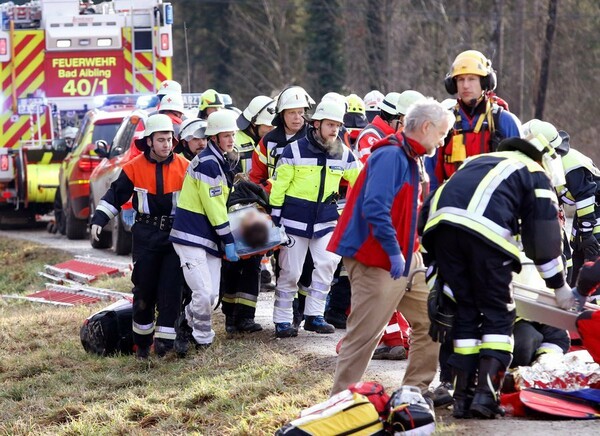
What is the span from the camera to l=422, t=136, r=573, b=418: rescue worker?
7004mm

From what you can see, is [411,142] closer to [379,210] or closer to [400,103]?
[379,210]

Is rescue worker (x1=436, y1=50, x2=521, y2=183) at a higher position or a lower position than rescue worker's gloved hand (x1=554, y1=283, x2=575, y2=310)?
higher

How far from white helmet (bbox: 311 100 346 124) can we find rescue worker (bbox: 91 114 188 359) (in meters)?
1.18

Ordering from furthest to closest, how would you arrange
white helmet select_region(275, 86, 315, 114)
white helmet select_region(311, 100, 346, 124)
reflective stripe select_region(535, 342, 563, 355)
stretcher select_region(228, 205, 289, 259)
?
white helmet select_region(275, 86, 315, 114) → stretcher select_region(228, 205, 289, 259) → white helmet select_region(311, 100, 346, 124) → reflective stripe select_region(535, 342, 563, 355)

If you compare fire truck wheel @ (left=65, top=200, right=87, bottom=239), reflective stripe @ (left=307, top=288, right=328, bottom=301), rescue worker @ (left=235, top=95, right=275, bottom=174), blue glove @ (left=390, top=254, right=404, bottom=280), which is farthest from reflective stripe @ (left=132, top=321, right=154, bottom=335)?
fire truck wheel @ (left=65, top=200, right=87, bottom=239)

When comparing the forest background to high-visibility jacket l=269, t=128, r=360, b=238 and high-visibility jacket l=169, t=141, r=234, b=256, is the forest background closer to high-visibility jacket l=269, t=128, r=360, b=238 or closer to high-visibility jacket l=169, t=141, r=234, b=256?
high-visibility jacket l=269, t=128, r=360, b=238

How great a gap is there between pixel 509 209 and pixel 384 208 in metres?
0.68

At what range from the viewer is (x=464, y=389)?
23.6ft

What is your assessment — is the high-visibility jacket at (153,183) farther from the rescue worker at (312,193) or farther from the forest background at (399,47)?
the forest background at (399,47)

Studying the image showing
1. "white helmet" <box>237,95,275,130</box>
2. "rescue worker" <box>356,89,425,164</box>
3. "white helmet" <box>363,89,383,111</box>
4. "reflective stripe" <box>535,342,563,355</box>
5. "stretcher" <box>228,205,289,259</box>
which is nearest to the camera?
"reflective stripe" <box>535,342,563,355</box>

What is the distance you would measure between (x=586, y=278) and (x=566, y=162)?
3199mm

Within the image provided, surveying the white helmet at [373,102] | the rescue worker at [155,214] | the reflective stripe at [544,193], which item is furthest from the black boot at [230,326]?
the reflective stripe at [544,193]

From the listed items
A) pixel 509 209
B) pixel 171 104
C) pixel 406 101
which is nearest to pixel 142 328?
pixel 406 101

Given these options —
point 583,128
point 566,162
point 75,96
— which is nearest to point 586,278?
point 566,162
